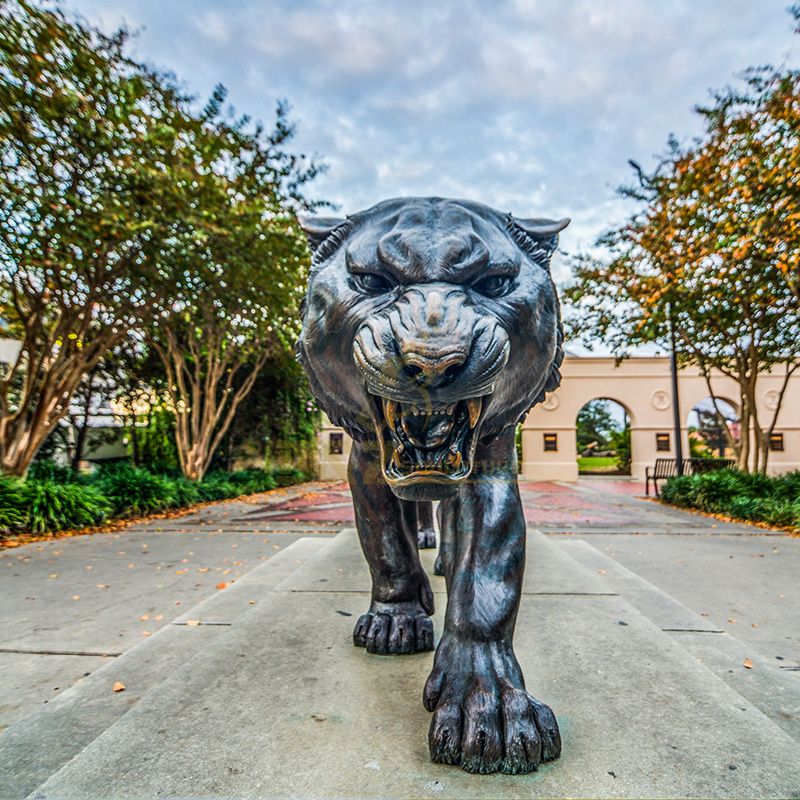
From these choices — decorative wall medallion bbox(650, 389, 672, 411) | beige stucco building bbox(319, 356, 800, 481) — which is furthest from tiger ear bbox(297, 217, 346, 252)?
decorative wall medallion bbox(650, 389, 672, 411)

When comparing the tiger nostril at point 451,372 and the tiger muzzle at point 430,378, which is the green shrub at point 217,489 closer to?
the tiger muzzle at point 430,378

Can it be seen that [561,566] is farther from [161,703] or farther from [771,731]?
[161,703]

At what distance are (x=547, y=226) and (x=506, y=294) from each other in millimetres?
392

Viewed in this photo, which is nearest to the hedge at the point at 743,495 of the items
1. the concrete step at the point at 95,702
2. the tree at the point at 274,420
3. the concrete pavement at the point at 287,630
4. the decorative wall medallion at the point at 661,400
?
the concrete pavement at the point at 287,630

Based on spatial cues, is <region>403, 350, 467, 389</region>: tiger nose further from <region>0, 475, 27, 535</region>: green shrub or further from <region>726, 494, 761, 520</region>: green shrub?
<region>726, 494, 761, 520</region>: green shrub

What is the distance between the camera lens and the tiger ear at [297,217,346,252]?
4.95 feet

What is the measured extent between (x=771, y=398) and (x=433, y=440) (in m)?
22.2

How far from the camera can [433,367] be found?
37.7 inches

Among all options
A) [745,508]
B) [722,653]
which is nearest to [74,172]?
[722,653]

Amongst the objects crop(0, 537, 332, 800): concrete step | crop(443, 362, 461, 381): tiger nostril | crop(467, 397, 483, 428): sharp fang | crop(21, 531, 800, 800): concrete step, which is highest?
crop(443, 362, 461, 381): tiger nostril

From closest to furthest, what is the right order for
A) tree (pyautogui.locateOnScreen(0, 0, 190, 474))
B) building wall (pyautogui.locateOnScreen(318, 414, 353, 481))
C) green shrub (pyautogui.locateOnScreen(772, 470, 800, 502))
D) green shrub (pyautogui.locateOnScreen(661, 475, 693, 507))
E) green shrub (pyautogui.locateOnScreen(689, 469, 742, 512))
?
1. tree (pyautogui.locateOnScreen(0, 0, 190, 474))
2. green shrub (pyautogui.locateOnScreen(772, 470, 800, 502))
3. green shrub (pyautogui.locateOnScreen(689, 469, 742, 512))
4. green shrub (pyautogui.locateOnScreen(661, 475, 693, 507))
5. building wall (pyautogui.locateOnScreen(318, 414, 353, 481))

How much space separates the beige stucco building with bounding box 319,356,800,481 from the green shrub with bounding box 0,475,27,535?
42.1ft

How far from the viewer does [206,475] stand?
13.7 metres

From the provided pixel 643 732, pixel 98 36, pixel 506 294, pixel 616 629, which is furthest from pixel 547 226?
pixel 98 36
